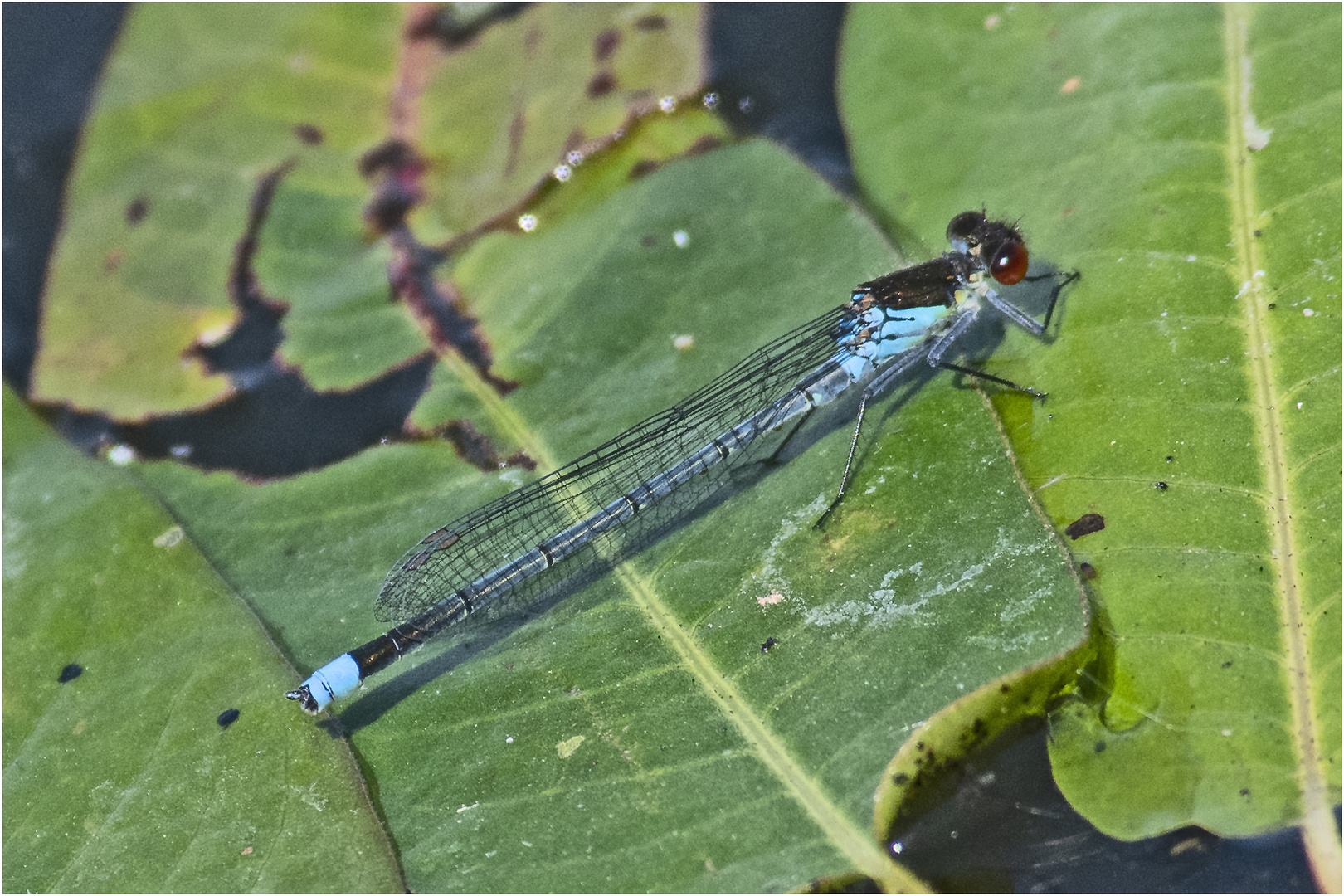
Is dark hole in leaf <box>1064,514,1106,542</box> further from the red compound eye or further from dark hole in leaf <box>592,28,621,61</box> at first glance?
dark hole in leaf <box>592,28,621,61</box>

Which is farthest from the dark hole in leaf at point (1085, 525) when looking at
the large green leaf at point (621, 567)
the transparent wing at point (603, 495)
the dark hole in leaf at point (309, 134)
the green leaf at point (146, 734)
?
the dark hole in leaf at point (309, 134)

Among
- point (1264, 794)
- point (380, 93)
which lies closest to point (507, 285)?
point (380, 93)

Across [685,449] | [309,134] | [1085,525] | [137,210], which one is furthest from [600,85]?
[1085,525]

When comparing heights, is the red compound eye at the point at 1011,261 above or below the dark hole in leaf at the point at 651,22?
below

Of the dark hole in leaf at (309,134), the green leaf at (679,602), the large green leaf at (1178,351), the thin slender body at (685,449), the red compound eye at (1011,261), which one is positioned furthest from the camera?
the dark hole in leaf at (309,134)

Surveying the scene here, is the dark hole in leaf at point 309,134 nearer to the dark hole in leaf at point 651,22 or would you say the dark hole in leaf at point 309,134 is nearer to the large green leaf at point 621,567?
the large green leaf at point 621,567

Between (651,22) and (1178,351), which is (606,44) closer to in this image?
(651,22)

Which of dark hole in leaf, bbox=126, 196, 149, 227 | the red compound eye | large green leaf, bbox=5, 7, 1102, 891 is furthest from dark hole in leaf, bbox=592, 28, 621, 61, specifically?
dark hole in leaf, bbox=126, 196, 149, 227
